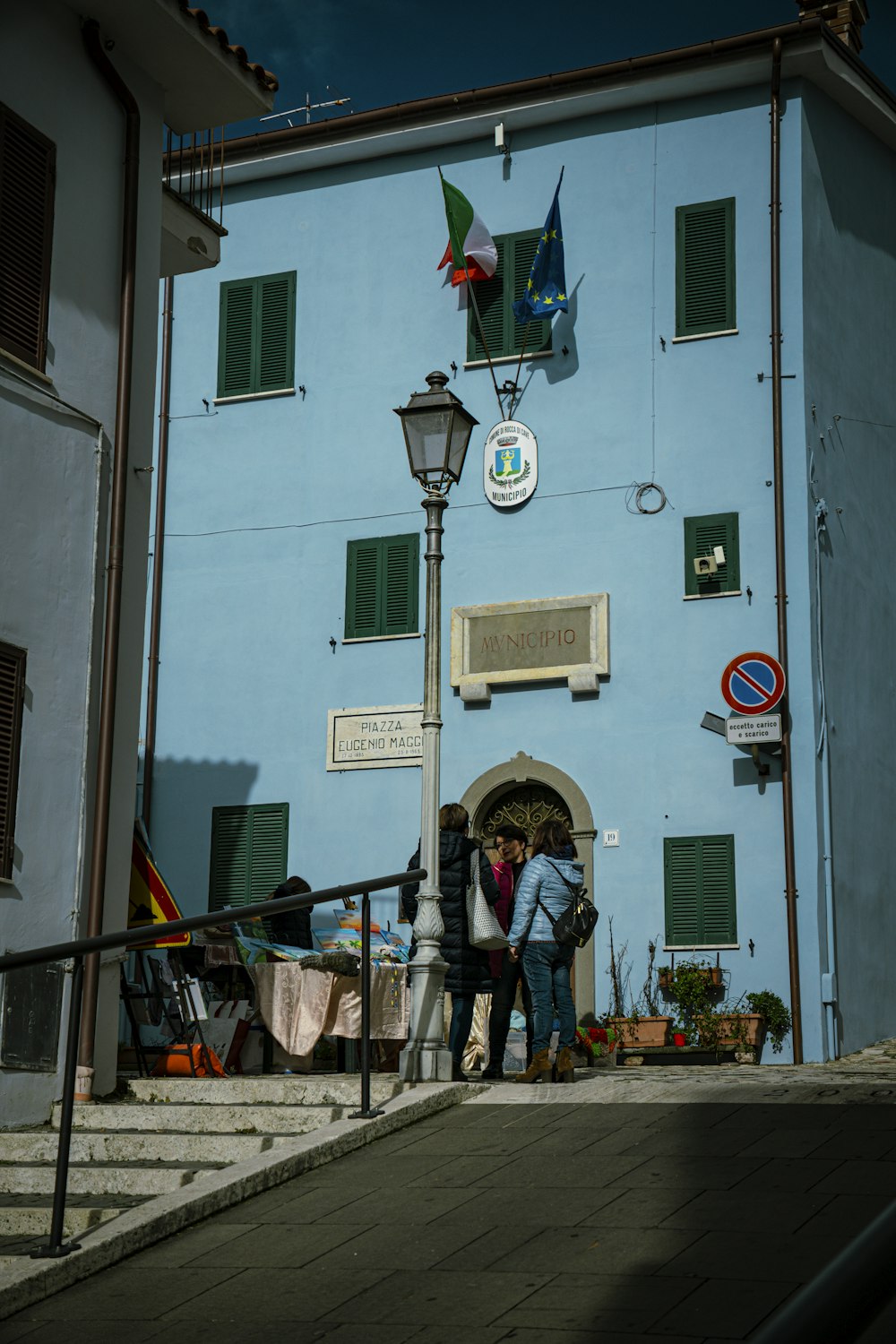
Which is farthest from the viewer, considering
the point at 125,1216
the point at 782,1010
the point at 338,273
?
the point at 338,273

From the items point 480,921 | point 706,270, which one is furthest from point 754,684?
point 480,921

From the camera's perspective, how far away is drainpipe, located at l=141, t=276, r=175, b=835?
65.1 feet

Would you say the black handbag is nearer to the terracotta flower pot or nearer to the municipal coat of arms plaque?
the terracotta flower pot

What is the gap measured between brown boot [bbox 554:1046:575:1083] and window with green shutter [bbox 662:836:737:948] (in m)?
7.09

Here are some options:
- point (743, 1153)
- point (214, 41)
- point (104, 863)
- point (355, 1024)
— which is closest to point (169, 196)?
point (214, 41)

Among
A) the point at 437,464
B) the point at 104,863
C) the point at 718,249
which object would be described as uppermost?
the point at 718,249

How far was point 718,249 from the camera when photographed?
18438 millimetres

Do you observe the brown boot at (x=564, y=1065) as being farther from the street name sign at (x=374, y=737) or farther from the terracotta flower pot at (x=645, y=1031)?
the street name sign at (x=374, y=737)

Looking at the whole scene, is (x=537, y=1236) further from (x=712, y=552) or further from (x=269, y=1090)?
(x=712, y=552)

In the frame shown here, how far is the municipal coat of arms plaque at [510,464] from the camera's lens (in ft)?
61.8

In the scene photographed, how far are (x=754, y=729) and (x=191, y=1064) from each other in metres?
7.23

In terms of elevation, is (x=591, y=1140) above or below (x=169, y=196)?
below

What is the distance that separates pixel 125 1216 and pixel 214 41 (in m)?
8.36

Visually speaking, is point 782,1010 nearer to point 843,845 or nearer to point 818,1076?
point 843,845
